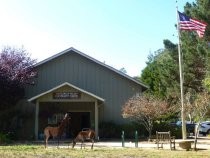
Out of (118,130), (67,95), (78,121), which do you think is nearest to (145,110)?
(118,130)

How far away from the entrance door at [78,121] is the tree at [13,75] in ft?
17.5

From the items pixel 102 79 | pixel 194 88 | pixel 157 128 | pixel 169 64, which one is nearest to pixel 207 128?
pixel 194 88

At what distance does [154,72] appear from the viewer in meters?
59.1

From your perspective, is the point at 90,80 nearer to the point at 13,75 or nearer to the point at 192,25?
the point at 13,75

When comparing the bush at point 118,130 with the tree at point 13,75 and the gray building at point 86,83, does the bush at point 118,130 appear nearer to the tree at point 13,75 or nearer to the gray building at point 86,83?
the gray building at point 86,83

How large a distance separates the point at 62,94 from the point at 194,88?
15656mm

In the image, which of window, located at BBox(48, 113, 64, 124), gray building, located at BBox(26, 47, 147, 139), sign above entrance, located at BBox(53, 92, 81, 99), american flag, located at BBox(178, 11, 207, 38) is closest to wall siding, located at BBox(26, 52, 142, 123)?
gray building, located at BBox(26, 47, 147, 139)

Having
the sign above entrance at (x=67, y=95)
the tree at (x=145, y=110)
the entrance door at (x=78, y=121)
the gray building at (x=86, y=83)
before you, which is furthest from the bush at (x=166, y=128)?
the sign above entrance at (x=67, y=95)

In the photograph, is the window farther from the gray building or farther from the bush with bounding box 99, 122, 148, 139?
the bush with bounding box 99, 122, 148, 139

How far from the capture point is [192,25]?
83.0 feet

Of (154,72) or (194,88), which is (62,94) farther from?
(154,72)

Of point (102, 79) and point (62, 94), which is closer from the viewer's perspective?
point (62, 94)

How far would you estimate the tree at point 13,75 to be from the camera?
3259cm

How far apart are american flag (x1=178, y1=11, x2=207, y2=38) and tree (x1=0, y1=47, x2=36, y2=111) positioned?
14311mm
